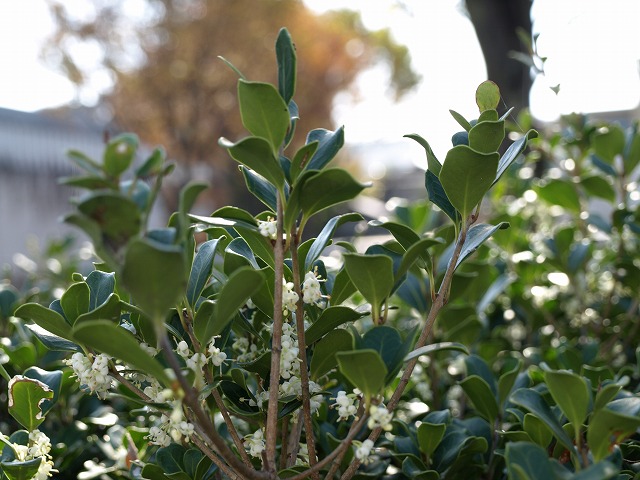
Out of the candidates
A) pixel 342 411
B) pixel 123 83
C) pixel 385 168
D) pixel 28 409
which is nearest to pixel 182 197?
pixel 342 411

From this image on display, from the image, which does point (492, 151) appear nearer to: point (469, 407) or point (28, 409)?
point (28, 409)

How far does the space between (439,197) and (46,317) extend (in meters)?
0.41

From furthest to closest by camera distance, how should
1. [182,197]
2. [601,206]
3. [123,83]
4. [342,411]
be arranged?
[123,83], [601,206], [342,411], [182,197]

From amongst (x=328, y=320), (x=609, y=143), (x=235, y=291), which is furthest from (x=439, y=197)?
(x=609, y=143)

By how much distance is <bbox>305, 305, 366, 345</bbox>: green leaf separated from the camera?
0.65 meters

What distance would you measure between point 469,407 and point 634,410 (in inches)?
27.6

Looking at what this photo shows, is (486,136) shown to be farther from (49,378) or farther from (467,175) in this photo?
(49,378)

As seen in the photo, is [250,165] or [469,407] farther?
[469,407]

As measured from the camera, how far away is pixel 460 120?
26.5 inches

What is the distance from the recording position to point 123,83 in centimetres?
1316

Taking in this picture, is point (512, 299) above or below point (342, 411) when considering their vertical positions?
below

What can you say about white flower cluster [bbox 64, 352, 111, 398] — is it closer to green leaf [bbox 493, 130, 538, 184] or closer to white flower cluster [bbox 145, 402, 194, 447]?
white flower cluster [bbox 145, 402, 194, 447]

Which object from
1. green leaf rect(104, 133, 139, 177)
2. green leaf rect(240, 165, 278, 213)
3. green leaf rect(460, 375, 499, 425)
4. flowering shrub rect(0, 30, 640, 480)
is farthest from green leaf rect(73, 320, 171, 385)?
green leaf rect(460, 375, 499, 425)

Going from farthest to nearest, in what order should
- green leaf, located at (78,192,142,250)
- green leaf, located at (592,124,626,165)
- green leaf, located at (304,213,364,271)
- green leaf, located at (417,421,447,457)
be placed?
green leaf, located at (592,124,626,165) < green leaf, located at (417,421,447,457) < green leaf, located at (304,213,364,271) < green leaf, located at (78,192,142,250)
